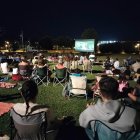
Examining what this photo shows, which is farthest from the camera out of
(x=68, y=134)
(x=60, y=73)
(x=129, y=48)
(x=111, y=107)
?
(x=129, y=48)

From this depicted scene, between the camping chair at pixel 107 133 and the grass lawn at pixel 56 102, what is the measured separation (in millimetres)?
3055

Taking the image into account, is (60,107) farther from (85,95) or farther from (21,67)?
(21,67)

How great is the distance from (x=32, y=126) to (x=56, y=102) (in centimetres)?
540

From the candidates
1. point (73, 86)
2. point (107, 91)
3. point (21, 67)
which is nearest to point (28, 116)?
point (107, 91)

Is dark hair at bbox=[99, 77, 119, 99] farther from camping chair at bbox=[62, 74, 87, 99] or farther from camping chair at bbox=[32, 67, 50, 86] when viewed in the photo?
camping chair at bbox=[32, 67, 50, 86]

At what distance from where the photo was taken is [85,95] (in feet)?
33.0

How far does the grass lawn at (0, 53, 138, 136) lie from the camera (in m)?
7.64

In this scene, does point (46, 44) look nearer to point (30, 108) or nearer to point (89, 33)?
point (89, 33)

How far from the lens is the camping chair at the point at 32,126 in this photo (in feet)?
13.2

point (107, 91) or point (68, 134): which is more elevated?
point (107, 91)

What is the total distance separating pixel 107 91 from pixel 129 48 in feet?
196

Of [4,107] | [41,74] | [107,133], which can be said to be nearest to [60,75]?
[41,74]

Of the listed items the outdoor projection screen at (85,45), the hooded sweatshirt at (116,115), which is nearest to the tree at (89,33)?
the outdoor projection screen at (85,45)

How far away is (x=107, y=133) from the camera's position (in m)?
3.82
